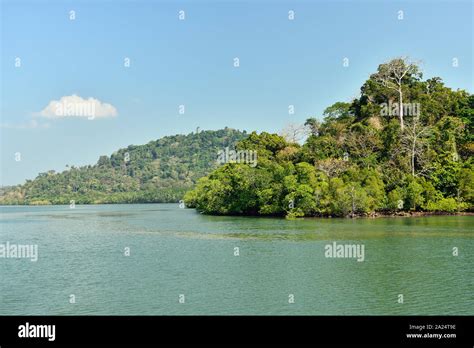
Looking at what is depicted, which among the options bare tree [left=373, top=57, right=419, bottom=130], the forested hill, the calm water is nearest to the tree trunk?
bare tree [left=373, top=57, right=419, bottom=130]

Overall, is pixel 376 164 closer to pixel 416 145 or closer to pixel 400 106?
pixel 416 145

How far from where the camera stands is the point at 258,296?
51.9 ft

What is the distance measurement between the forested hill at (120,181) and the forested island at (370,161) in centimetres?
6624

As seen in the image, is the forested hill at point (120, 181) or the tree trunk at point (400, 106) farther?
the forested hill at point (120, 181)

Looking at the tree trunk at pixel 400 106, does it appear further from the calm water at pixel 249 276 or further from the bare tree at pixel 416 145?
the calm water at pixel 249 276

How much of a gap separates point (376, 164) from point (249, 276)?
104ft

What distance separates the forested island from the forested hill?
66236 millimetres

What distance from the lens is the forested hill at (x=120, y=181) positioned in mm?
131100

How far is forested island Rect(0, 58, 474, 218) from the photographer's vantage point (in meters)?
43.4

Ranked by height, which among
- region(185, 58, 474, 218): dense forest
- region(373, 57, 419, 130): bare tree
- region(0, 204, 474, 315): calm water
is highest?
region(373, 57, 419, 130): bare tree

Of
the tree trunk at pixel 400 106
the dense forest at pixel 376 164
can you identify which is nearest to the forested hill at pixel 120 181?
the dense forest at pixel 376 164

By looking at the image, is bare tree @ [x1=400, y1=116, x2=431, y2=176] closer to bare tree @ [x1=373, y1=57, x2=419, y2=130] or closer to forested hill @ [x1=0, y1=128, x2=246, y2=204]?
bare tree @ [x1=373, y1=57, x2=419, y2=130]
